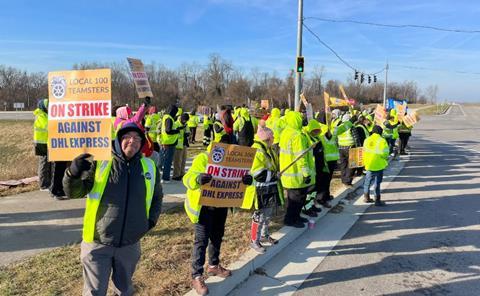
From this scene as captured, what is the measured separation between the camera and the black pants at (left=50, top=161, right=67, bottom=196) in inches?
281

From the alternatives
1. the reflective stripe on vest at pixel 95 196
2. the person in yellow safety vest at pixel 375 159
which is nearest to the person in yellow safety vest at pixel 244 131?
the person in yellow safety vest at pixel 375 159

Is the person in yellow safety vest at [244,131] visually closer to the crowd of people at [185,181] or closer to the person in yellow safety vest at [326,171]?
the crowd of people at [185,181]

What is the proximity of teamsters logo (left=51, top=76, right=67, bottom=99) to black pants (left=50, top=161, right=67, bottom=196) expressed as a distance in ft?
13.9

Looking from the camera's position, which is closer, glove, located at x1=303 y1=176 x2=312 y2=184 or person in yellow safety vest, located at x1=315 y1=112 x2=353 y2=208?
glove, located at x1=303 y1=176 x2=312 y2=184

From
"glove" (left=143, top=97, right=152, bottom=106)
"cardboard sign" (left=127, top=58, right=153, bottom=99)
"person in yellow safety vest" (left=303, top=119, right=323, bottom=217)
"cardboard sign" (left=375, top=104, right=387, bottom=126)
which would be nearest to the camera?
"glove" (left=143, top=97, right=152, bottom=106)

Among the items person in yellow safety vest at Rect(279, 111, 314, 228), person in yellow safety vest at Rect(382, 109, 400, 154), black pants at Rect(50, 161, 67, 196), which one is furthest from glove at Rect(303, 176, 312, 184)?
person in yellow safety vest at Rect(382, 109, 400, 154)

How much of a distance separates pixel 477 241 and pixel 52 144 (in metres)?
6.37

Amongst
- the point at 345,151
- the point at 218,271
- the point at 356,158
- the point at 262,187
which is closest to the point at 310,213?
the point at 262,187

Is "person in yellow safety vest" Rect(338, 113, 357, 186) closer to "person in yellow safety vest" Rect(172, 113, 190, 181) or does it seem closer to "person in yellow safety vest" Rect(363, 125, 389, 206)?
"person in yellow safety vest" Rect(363, 125, 389, 206)

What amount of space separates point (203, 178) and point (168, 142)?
19.0 ft

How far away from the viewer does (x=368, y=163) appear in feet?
27.3

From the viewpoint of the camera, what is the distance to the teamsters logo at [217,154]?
13.6 ft

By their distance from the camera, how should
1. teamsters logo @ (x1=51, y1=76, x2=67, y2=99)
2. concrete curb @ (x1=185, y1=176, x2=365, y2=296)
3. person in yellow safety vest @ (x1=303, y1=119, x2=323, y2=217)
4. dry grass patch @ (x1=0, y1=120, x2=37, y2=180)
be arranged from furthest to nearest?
dry grass patch @ (x1=0, y1=120, x2=37, y2=180) → person in yellow safety vest @ (x1=303, y1=119, x2=323, y2=217) → concrete curb @ (x1=185, y1=176, x2=365, y2=296) → teamsters logo @ (x1=51, y1=76, x2=67, y2=99)

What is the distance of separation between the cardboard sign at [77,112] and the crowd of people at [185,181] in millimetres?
188
